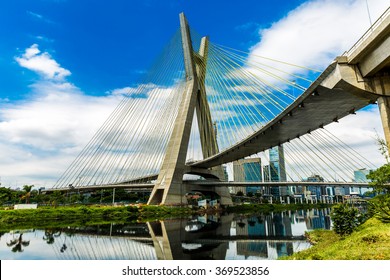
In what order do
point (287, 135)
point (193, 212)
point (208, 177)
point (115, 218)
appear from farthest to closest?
point (208, 177) < point (193, 212) < point (115, 218) < point (287, 135)

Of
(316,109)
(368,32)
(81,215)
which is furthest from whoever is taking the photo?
(81,215)

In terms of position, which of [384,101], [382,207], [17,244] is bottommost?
[17,244]

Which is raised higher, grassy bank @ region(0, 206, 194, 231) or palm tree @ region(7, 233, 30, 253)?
grassy bank @ region(0, 206, 194, 231)

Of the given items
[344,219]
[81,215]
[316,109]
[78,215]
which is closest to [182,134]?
[81,215]

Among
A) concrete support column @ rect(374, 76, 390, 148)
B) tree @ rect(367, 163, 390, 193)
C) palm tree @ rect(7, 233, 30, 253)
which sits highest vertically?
concrete support column @ rect(374, 76, 390, 148)

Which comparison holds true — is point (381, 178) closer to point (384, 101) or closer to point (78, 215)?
point (384, 101)

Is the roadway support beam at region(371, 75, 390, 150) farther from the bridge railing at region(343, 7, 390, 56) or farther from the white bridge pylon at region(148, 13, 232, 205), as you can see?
the white bridge pylon at region(148, 13, 232, 205)

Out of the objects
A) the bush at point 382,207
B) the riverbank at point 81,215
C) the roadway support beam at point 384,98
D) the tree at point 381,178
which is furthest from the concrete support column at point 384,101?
the riverbank at point 81,215

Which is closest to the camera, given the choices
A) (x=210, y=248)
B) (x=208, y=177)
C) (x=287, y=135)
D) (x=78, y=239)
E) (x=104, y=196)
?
(x=210, y=248)

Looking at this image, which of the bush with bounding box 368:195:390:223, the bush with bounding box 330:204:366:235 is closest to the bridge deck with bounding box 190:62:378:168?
the bush with bounding box 368:195:390:223

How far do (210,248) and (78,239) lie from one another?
8421mm
